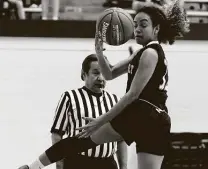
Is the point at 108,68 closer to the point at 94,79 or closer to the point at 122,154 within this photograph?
the point at 94,79

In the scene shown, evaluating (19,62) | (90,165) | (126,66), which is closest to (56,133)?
(90,165)

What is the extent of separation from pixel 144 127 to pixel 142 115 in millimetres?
71

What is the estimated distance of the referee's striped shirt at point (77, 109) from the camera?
4066mm

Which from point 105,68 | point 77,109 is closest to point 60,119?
point 77,109

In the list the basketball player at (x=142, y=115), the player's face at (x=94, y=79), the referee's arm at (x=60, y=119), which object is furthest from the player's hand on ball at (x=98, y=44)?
the referee's arm at (x=60, y=119)

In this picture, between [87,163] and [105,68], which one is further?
[87,163]

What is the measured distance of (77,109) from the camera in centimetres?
410

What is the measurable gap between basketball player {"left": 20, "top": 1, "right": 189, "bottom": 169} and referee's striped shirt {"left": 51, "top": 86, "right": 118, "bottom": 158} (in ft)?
2.24

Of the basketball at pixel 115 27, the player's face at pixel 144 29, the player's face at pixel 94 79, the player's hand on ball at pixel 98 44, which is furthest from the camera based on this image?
the player's face at pixel 94 79

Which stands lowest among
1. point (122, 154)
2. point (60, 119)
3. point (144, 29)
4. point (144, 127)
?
point (122, 154)

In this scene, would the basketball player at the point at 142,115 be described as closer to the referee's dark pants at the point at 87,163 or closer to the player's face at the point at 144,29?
the player's face at the point at 144,29

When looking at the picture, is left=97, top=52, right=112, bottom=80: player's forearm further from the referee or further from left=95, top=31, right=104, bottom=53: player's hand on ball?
the referee

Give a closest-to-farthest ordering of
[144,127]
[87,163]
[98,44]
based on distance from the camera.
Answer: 1. [144,127]
2. [98,44]
3. [87,163]

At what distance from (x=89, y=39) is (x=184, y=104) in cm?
114
